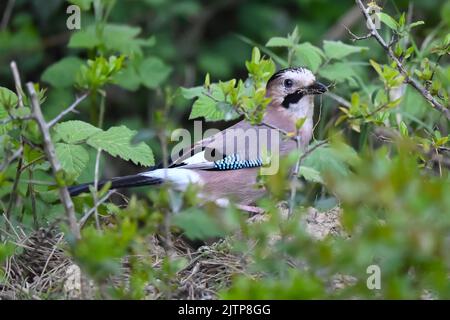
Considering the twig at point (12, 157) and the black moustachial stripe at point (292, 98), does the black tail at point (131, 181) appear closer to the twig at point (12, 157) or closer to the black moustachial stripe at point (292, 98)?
the twig at point (12, 157)

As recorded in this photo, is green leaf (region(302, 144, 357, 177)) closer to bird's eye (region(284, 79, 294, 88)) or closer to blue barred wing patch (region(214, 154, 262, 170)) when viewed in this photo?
blue barred wing patch (region(214, 154, 262, 170))

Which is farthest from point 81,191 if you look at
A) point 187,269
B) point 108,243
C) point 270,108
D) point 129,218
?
point 270,108

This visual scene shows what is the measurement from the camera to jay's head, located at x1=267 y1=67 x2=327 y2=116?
457 cm

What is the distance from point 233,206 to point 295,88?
2041mm

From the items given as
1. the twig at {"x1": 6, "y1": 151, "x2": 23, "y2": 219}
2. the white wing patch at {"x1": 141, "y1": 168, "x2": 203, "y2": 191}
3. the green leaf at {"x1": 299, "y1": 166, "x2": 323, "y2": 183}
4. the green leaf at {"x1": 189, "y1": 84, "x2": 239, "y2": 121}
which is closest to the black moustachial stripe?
the green leaf at {"x1": 189, "y1": 84, "x2": 239, "y2": 121}

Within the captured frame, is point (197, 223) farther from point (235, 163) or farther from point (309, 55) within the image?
point (309, 55)

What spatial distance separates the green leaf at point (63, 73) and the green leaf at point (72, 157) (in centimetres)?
142

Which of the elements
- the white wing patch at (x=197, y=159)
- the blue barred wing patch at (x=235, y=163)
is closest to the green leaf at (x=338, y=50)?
the blue barred wing patch at (x=235, y=163)

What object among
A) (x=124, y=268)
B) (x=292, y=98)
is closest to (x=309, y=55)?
(x=292, y=98)

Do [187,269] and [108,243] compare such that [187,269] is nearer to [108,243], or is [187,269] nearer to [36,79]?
[108,243]

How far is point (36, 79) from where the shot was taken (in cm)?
739

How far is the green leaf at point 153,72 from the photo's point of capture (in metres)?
5.27

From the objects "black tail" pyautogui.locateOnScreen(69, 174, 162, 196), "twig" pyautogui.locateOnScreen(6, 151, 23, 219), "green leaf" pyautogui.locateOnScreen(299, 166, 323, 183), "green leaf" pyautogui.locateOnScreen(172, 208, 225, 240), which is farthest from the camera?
"black tail" pyautogui.locateOnScreen(69, 174, 162, 196)

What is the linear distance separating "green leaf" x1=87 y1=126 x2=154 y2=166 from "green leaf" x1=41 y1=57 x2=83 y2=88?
143cm
